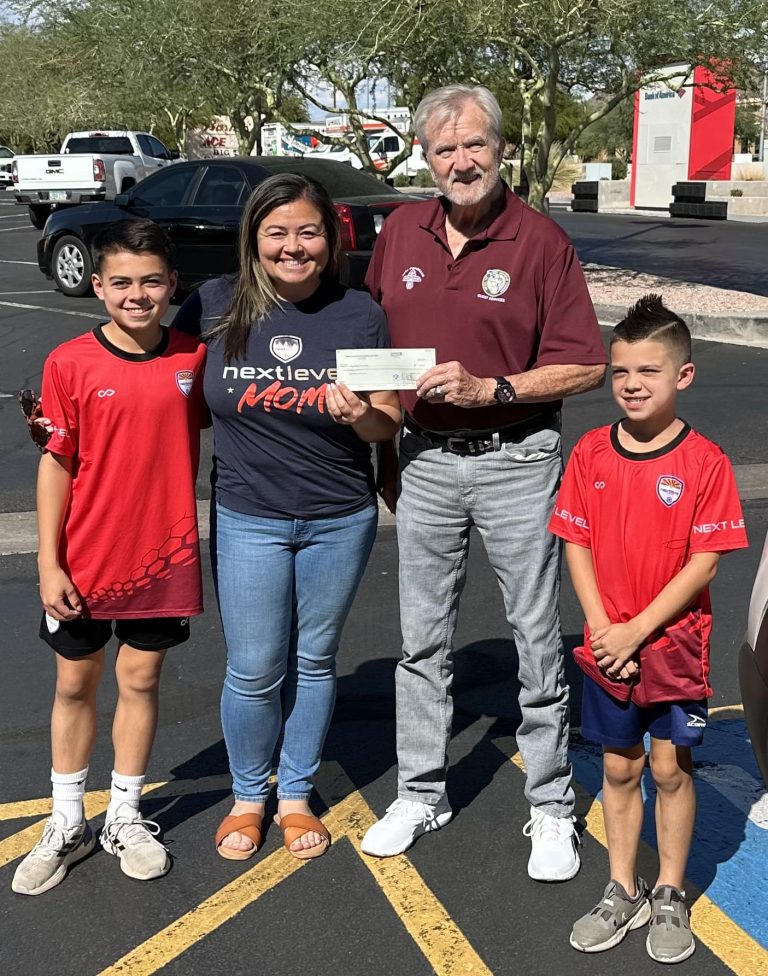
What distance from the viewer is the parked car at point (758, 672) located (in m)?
2.58

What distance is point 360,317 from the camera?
317 centimetres

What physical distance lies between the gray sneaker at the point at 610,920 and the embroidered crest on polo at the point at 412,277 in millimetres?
1636

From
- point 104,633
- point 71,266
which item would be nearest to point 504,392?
point 104,633

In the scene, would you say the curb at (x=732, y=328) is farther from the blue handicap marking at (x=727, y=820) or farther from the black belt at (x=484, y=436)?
the black belt at (x=484, y=436)

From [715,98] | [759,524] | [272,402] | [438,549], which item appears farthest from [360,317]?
[715,98]

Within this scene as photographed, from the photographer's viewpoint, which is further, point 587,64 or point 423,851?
point 587,64

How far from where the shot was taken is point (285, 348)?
3117 mm

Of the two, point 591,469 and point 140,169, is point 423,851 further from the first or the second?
point 140,169

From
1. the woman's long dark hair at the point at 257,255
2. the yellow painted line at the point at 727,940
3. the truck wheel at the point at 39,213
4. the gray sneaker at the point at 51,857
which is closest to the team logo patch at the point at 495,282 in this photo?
the woman's long dark hair at the point at 257,255

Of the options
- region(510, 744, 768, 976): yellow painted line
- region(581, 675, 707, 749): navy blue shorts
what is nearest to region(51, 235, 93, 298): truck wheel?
region(581, 675, 707, 749): navy blue shorts

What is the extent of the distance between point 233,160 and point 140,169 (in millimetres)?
14584

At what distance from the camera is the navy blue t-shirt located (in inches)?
123

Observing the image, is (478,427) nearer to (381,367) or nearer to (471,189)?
(381,367)

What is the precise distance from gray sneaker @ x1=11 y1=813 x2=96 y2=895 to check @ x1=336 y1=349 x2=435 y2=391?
147 cm
